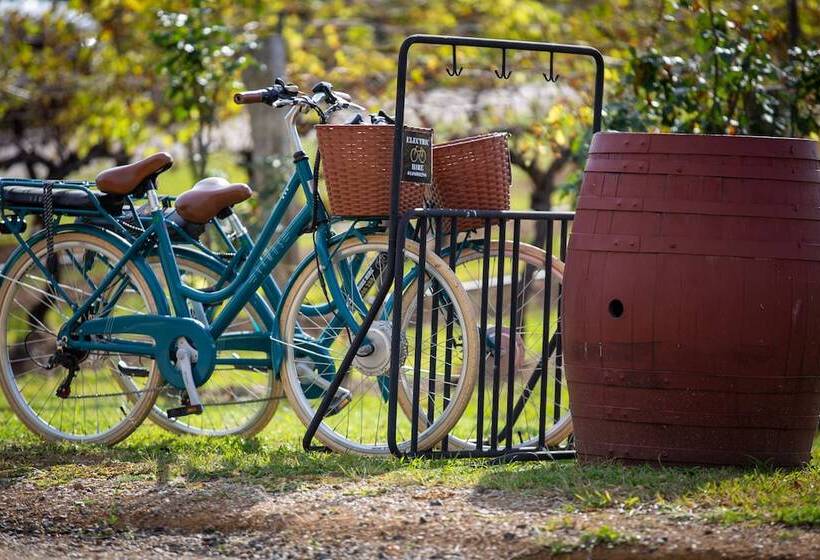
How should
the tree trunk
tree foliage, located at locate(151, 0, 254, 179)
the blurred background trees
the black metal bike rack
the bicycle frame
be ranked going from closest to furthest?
1. the black metal bike rack
2. the bicycle frame
3. the blurred background trees
4. the tree trunk
5. tree foliage, located at locate(151, 0, 254, 179)

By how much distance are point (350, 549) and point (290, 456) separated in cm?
121

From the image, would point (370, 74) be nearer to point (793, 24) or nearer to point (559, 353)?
point (793, 24)

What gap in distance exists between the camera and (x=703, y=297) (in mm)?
4035

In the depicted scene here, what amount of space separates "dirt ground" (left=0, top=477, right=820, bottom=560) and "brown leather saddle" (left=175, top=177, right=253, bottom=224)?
1218 mm

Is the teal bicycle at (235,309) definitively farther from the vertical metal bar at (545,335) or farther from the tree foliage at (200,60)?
the tree foliage at (200,60)

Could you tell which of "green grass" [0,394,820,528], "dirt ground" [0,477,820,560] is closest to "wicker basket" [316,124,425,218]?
"green grass" [0,394,820,528]

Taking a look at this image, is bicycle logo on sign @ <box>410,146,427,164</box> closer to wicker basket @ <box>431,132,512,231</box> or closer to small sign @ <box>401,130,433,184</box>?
small sign @ <box>401,130,433,184</box>

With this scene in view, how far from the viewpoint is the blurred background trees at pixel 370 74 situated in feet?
22.1

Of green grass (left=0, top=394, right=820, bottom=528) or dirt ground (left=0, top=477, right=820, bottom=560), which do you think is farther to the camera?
green grass (left=0, top=394, right=820, bottom=528)

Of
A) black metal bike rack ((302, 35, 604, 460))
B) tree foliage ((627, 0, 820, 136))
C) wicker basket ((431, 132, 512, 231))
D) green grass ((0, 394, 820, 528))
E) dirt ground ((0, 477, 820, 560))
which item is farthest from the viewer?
tree foliage ((627, 0, 820, 136))

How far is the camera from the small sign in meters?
4.52

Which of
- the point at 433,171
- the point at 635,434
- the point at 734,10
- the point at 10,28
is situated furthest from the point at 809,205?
the point at 10,28

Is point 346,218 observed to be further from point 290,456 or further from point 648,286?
point 648,286

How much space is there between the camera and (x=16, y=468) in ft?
15.4
